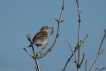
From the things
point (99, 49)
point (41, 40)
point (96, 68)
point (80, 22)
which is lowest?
point (41, 40)

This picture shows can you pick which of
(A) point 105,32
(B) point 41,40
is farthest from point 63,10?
(B) point 41,40

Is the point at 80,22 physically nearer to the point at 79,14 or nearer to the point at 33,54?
the point at 79,14

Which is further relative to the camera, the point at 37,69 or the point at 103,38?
the point at 37,69

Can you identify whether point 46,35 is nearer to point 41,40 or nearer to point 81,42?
point 41,40

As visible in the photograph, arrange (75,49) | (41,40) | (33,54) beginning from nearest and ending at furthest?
(75,49)
(33,54)
(41,40)

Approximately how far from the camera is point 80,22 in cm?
534

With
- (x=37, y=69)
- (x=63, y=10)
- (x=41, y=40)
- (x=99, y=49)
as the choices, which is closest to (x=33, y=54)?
(x=37, y=69)

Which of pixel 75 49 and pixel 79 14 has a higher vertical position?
pixel 79 14

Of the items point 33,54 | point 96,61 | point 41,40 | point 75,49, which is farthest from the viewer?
point 41,40

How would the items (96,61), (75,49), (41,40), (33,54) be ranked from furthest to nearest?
(41,40), (33,54), (75,49), (96,61)

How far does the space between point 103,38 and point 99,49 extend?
22 centimetres

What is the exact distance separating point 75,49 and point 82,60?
298 mm

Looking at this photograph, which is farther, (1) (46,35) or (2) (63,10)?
(1) (46,35)

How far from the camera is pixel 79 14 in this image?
534 cm
